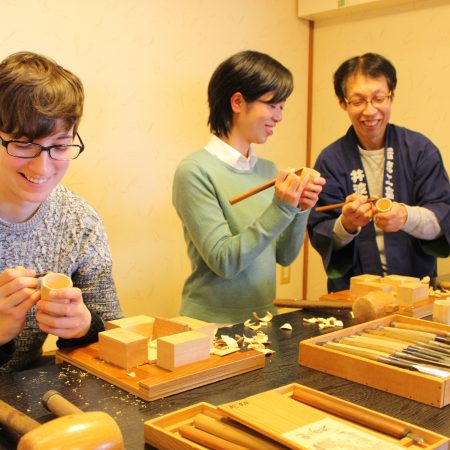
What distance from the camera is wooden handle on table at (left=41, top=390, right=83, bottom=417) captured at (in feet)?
3.01

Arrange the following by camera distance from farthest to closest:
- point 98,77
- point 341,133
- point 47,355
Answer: point 341,133 → point 98,77 → point 47,355

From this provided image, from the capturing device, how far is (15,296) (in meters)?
1.16

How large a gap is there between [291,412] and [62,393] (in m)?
0.45

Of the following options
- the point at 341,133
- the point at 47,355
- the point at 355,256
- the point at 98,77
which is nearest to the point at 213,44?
the point at 98,77

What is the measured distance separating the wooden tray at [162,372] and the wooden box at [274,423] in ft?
0.43

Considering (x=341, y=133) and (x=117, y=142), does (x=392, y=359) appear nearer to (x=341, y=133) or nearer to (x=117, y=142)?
(x=117, y=142)

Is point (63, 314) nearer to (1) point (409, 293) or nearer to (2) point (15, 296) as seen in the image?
(2) point (15, 296)

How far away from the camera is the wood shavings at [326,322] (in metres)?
1.54

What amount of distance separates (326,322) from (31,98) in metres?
0.93

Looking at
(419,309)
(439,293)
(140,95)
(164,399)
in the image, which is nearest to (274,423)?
(164,399)

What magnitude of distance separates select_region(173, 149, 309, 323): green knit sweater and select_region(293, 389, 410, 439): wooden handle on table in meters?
0.73

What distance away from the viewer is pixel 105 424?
820 mm

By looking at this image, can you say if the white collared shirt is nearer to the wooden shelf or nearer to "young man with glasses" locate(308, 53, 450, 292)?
"young man with glasses" locate(308, 53, 450, 292)

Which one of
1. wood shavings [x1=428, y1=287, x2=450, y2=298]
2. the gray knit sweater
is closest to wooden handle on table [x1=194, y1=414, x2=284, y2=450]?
the gray knit sweater
